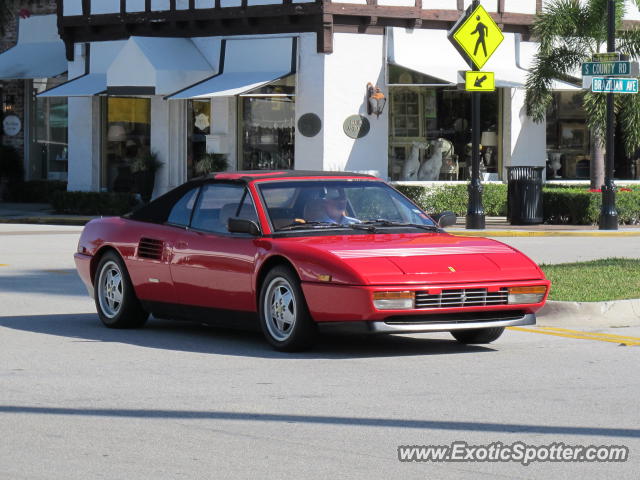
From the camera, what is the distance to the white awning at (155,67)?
32406 mm

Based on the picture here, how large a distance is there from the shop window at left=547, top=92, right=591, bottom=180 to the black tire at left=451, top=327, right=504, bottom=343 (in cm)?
2309

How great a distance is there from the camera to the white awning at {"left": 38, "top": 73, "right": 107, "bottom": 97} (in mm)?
33787

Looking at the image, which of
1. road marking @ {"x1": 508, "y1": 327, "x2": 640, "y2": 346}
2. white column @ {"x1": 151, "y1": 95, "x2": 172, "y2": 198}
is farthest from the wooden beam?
road marking @ {"x1": 508, "y1": 327, "x2": 640, "y2": 346}

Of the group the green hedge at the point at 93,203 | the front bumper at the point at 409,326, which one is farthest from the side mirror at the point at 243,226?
the green hedge at the point at 93,203

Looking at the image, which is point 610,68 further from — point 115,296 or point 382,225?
point 115,296

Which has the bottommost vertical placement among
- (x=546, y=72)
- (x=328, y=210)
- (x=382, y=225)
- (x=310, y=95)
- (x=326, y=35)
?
(x=382, y=225)

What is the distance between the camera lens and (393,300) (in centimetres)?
985

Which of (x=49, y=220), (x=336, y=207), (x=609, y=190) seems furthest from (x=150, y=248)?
(x=49, y=220)

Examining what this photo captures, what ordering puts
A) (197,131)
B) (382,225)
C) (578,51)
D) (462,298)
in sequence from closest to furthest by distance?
(462,298), (382,225), (578,51), (197,131)

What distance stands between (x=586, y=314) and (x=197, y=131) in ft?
73.9

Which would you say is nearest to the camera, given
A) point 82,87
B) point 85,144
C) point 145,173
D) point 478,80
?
point 478,80

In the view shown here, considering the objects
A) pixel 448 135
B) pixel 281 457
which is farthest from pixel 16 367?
pixel 448 135

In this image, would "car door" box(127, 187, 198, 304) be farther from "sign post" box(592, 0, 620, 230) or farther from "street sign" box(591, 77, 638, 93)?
"sign post" box(592, 0, 620, 230)

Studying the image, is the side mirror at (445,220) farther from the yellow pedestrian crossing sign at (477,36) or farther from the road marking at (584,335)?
the yellow pedestrian crossing sign at (477,36)
